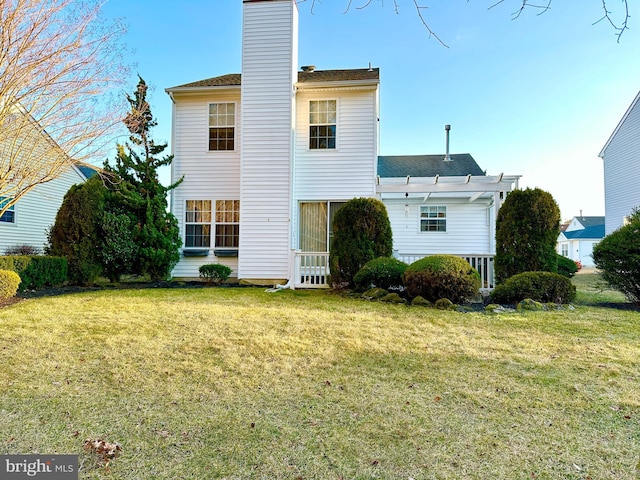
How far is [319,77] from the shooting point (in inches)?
452

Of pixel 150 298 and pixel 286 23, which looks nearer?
pixel 150 298

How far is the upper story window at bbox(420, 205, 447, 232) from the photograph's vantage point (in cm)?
1436

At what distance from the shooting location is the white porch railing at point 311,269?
9367 mm

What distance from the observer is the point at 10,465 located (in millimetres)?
2156

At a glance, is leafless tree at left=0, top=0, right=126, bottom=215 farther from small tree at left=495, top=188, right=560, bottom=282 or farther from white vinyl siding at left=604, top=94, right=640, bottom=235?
white vinyl siding at left=604, top=94, right=640, bottom=235

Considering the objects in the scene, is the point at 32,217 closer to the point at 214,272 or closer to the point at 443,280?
the point at 214,272

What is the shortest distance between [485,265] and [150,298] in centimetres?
808

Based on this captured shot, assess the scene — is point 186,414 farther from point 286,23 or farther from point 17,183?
point 286,23

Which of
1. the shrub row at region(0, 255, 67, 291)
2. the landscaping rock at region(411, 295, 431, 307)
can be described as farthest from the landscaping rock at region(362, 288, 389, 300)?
the shrub row at region(0, 255, 67, 291)

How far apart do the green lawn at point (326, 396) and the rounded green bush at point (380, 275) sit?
2200 millimetres

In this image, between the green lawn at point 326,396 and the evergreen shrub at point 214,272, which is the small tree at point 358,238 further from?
the evergreen shrub at point 214,272

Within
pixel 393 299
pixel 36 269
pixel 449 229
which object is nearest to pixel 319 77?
pixel 449 229

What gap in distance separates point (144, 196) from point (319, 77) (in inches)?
258

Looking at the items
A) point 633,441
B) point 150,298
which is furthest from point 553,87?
point 150,298
